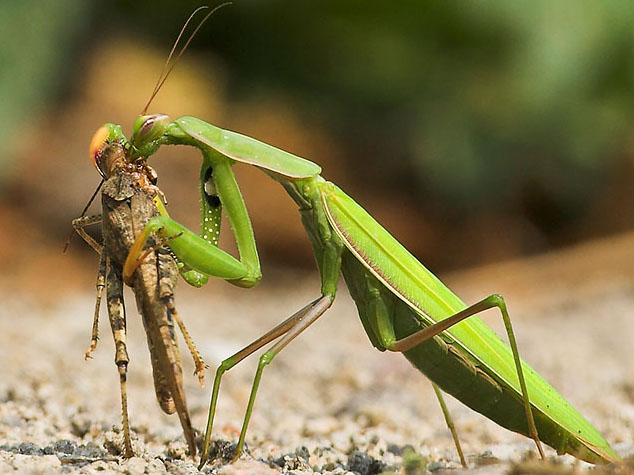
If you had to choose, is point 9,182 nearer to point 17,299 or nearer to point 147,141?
point 17,299

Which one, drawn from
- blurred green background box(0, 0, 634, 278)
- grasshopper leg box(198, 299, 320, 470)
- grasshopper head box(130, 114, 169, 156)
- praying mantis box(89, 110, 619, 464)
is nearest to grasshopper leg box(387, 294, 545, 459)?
praying mantis box(89, 110, 619, 464)

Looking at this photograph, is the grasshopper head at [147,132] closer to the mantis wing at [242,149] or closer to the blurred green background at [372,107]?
the mantis wing at [242,149]

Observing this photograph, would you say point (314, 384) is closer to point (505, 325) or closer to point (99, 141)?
point (505, 325)

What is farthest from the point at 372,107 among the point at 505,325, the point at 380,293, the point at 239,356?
the point at 239,356

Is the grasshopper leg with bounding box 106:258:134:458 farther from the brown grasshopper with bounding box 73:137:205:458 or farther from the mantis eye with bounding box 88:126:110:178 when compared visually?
the mantis eye with bounding box 88:126:110:178

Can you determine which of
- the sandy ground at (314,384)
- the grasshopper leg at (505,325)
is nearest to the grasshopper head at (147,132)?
the sandy ground at (314,384)

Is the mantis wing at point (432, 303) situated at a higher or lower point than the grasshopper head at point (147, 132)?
lower

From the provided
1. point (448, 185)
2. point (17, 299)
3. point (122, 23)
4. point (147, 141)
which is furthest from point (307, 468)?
point (122, 23)

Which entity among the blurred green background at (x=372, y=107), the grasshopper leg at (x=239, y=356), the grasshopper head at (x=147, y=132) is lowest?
the grasshopper leg at (x=239, y=356)

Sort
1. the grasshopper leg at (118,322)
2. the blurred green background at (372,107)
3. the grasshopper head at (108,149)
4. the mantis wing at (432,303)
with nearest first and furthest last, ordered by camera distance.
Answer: the grasshopper leg at (118,322) < the grasshopper head at (108,149) < the mantis wing at (432,303) < the blurred green background at (372,107)
